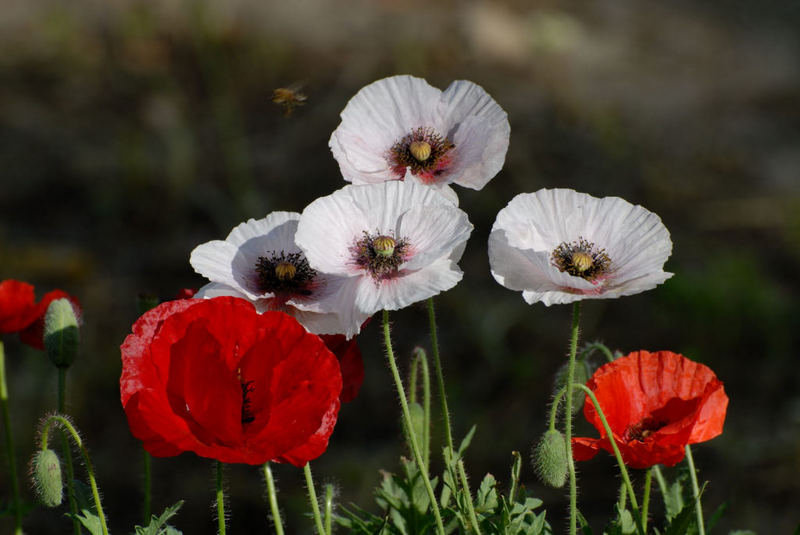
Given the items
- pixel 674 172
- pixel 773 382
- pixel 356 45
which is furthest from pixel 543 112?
pixel 773 382

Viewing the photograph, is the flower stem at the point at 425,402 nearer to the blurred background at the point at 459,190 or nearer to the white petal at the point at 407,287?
the white petal at the point at 407,287

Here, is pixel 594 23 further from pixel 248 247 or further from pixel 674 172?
pixel 248 247

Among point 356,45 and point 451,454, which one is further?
point 356,45

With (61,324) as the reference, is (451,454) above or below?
below

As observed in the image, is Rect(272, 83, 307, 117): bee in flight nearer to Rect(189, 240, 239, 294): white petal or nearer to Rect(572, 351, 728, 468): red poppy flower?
Rect(189, 240, 239, 294): white petal

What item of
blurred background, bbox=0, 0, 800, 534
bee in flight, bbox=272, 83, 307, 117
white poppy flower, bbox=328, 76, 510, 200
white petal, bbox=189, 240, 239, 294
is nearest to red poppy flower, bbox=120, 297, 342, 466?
white petal, bbox=189, 240, 239, 294

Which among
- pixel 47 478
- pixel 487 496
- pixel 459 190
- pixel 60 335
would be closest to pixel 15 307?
pixel 60 335

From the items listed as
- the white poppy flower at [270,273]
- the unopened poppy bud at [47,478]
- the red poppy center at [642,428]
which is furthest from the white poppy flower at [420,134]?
the unopened poppy bud at [47,478]
